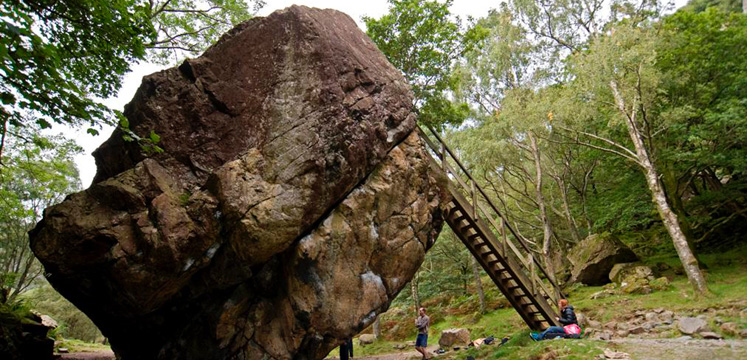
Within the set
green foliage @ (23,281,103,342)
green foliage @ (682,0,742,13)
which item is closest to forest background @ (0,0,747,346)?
green foliage @ (23,281,103,342)

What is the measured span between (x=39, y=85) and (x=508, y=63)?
77.9 ft

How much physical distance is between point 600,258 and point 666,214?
18.4 feet

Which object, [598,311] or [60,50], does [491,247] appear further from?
[60,50]

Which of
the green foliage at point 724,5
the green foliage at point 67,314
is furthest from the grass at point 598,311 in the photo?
the green foliage at point 67,314

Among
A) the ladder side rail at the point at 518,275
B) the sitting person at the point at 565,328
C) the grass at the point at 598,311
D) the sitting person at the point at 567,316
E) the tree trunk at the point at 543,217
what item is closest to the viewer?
the grass at the point at 598,311

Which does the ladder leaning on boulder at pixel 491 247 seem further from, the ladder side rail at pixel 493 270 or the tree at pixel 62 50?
the tree at pixel 62 50

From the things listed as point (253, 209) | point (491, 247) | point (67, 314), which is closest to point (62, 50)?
point (253, 209)

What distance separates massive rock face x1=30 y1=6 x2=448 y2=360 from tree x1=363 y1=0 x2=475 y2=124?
5744mm

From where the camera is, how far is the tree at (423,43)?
14173 mm

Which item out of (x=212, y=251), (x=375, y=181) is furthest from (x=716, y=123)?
(x=212, y=251)

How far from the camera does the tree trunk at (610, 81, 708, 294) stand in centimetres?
1334

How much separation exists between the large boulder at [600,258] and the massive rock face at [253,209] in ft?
50.3

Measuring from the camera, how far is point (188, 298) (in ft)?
25.3

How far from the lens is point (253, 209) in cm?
697
